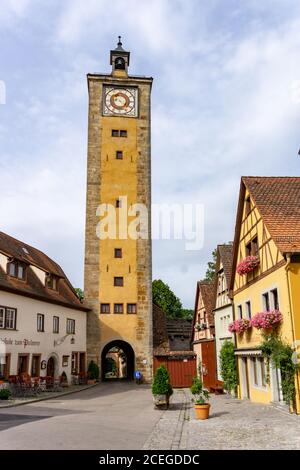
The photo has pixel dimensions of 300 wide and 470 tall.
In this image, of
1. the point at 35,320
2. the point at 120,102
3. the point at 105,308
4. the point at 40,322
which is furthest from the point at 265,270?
the point at 120,102

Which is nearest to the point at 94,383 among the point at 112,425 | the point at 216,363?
the point at 216,363

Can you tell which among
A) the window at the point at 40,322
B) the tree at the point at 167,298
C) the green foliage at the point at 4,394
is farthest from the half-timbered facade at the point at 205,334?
the tree at the point at 167,298

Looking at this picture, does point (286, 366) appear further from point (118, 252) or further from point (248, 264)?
point (118, 252)

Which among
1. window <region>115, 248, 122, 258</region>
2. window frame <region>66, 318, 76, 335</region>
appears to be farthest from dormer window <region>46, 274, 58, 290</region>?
window <region>115, 248, 122, 258</region>

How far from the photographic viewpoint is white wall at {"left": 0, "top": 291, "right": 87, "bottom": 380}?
24.9 m

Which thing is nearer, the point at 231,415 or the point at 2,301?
the point at 231,415

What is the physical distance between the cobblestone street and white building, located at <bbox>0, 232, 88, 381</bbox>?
10842 millimetres

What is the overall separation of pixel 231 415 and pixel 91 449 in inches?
298

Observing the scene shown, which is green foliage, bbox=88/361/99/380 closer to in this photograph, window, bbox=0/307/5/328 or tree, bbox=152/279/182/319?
window, bbox=0/307/5/328

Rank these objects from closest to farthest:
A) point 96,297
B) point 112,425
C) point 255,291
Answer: point 112,425, point 255,291, point 96,297

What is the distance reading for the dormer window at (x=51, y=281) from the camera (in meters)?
32.4

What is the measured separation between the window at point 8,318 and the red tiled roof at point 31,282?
3.39 ft

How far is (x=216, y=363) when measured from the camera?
1163 inches
